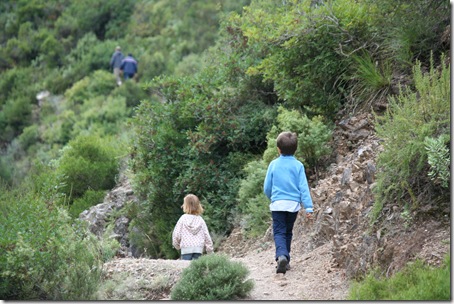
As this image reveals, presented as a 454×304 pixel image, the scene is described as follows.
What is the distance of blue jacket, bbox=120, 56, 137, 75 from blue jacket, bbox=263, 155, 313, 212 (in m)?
20.9

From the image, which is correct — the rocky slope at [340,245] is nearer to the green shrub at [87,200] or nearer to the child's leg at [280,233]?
the child's leg at [280,233]

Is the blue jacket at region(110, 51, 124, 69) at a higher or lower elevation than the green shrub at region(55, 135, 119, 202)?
higher

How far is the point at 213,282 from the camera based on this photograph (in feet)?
24.2

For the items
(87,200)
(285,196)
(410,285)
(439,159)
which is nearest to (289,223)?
(285,196)

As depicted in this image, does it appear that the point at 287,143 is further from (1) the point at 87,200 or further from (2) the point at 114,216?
(1) the point at 87,200

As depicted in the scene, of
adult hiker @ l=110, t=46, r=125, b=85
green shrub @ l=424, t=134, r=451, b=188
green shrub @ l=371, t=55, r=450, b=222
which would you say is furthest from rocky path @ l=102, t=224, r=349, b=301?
adult hiker @ l=110, t=46, r=125, b=85

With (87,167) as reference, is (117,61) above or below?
above

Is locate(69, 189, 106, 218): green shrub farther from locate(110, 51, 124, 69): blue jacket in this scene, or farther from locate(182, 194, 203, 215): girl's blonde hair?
locate(110, 51, 124, 69): blue jacket

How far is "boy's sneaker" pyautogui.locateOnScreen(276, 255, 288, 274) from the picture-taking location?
8.10 metres

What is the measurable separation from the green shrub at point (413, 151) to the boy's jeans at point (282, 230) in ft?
3.03

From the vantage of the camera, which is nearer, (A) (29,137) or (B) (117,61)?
(A) (29,137)

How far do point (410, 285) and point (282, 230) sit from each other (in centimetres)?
196

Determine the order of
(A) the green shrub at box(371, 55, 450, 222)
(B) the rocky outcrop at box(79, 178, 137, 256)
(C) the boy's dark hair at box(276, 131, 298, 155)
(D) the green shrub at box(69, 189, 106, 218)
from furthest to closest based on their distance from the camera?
(D) the green shrub at box(69, 189, 106, 218) → (B) the rocky outcrop at box(79, 178, 137, 256) → (C) the boy's dark hair at box(276, 131, 298, 155) → (A) the green shrub at box(371, 55, 450, 222)

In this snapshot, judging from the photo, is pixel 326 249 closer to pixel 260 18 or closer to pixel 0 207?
pixel 0 207
